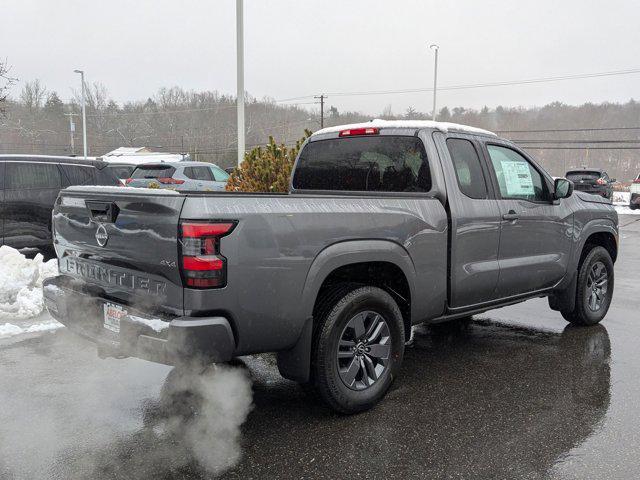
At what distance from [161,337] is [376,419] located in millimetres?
1522

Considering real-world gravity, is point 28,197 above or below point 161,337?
above

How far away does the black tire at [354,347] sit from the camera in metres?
3.35

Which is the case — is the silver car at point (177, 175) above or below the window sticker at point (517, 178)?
below

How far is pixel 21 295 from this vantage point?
600cm

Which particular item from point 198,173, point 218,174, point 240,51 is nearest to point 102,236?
point 240,51

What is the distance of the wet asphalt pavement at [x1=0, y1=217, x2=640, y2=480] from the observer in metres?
2.94

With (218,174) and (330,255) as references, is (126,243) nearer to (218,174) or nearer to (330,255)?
(330,255)

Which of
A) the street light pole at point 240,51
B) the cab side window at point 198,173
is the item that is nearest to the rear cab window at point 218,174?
the cab side window at point 198,173

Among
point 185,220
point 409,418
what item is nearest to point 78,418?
point 185,220

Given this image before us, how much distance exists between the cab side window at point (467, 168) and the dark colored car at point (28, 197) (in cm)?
579

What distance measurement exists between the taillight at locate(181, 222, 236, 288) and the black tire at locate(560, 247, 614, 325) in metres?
4.14

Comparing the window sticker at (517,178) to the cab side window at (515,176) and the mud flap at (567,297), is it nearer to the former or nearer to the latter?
the cab side window at (515,176)

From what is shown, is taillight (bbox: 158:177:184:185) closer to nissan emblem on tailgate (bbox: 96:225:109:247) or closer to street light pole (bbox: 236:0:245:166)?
street light pole (bbox: 236:0:245:166)

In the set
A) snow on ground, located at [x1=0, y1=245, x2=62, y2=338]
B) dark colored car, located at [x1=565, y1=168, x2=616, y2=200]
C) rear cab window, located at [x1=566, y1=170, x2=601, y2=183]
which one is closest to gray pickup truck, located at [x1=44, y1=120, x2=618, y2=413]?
snow on ground, located at [x1=0, y1=245, x2=62, y2=338]
